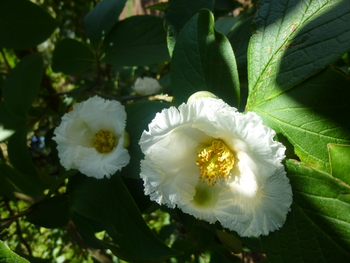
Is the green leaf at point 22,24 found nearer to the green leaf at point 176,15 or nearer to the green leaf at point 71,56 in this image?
the green leaf at point 71,56

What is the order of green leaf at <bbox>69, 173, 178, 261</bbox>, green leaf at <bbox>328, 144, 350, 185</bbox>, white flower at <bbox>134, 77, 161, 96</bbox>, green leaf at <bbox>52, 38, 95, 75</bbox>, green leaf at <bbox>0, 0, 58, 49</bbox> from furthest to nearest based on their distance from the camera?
1. white flower at <bbox>134, 77, 161, 96</bbox>
2. green leaf at <bbox>52, 38, 95, 75</bbox>
3. green leaf at <bbox>0, 0, 58, 49</bbox>
4. green leaf at <bbox>69, 173, 178, 261</bbox>
5. green leaf at <bbox>328, 144, 350, 185</bbox>

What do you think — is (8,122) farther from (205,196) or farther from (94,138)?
(205,196)

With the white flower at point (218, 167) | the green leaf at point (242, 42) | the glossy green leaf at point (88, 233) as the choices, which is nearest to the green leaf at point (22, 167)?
the glossy green leaf at point (88, 233)

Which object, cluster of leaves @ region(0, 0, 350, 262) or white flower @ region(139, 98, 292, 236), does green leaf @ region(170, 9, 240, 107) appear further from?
white flower @ region(139, 98, 292, 236)

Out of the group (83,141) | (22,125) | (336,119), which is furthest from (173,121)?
(22,125)

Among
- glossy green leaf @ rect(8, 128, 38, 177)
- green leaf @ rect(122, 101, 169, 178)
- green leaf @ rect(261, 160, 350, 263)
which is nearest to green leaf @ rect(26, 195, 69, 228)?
glossy green leaf @ rect(8, 128, 38, 177)

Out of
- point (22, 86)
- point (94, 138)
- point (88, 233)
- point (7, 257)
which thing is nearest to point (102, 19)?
Result: point (22, 86)
